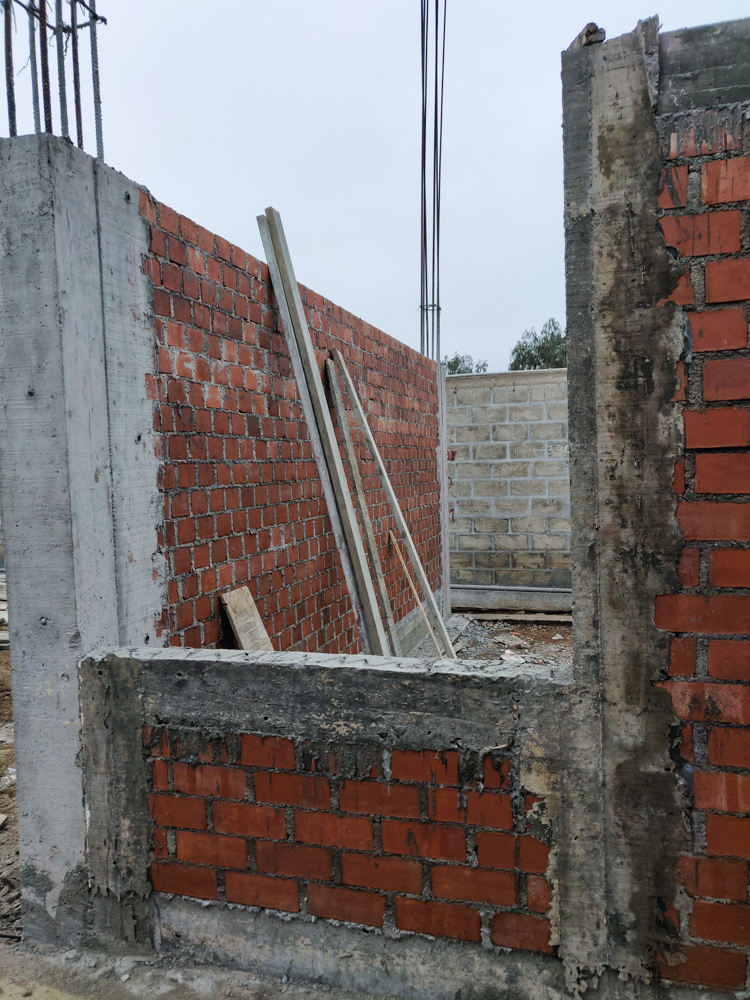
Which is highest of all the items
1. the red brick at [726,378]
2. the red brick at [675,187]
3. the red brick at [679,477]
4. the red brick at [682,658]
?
the red brick at [675,187]

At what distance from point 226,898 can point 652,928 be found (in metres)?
1.01

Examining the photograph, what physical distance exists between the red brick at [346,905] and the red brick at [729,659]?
3.05 ft

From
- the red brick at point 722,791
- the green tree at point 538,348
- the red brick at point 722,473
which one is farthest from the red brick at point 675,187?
the green tree at point 538,348

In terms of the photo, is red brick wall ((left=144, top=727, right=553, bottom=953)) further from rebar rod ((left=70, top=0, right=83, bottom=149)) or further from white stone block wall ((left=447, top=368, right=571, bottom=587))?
white stone block wall ((left=447, top=368, right=571, bottom=587))

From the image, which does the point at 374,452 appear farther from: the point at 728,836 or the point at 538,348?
the point at 538,348

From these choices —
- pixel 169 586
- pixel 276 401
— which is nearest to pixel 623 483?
pixel 169 586

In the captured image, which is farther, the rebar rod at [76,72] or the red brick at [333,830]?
the rebar rod at [76,72]

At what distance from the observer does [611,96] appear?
1.45 m

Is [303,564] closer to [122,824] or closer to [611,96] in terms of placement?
[122,824]

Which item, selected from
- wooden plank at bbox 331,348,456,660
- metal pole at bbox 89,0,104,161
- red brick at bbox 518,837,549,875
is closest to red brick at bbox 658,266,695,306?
red brick at bbox 518,837,549,875

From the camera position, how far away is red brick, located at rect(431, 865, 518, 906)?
5.13 ft

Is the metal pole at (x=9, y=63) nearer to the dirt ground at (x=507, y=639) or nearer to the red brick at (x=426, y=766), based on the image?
the red brick at (x=426, y=766)

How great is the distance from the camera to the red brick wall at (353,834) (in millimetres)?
1562

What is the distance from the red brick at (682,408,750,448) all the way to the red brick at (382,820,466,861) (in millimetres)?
1003
